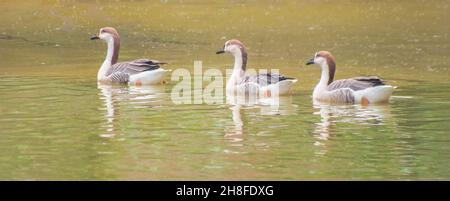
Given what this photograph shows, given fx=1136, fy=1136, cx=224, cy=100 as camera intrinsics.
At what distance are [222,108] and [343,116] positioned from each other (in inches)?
87.5

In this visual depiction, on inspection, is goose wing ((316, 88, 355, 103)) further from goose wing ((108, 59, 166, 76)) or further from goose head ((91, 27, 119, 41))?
goose head ((91, 27, 119, 41))

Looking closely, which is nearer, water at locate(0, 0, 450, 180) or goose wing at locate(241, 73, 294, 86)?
water at locate(0, 0, 450, 180)

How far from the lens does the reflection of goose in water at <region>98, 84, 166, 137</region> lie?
58.7 ft

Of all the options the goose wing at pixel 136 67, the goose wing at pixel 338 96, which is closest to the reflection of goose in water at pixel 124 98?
the goose wing at pixel 136 67

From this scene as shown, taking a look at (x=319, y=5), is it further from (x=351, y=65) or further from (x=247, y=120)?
(x=247, y=120)

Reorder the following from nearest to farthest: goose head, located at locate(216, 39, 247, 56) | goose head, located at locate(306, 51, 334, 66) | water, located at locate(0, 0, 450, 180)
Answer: water, located at locate(0, 0, 450, 180) < goose head, located at locate(306, 51, 334, 66) < goose head, located at locate(216, 39, 247, 56)

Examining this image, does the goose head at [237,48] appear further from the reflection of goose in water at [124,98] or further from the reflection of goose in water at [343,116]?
the reflection of goose in water at [343,116]

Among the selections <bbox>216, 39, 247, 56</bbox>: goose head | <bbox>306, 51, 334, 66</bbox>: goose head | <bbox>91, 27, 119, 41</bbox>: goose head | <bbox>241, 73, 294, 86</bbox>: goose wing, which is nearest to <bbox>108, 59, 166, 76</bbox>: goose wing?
<bbox>216, 39, 247, 56</bbox>: goose head

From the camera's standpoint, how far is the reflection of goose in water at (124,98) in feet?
58.7

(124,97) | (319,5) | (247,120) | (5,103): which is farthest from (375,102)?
(319,5)

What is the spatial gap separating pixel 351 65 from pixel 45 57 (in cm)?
812

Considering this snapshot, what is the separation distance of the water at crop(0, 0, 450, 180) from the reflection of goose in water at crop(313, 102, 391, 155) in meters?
0.03

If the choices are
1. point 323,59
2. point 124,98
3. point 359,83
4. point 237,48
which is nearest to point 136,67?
point 237,48

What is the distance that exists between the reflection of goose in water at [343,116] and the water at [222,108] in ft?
0.10
